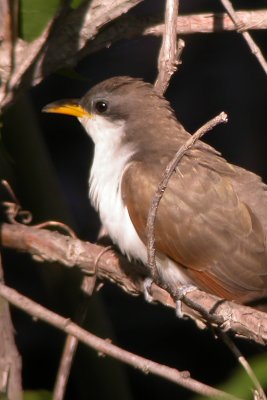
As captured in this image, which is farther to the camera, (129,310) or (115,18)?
(129,310)

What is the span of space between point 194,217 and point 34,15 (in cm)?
123

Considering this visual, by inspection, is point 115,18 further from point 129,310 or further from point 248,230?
point 129,310

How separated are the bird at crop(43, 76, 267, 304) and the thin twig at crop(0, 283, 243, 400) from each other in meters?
1.18

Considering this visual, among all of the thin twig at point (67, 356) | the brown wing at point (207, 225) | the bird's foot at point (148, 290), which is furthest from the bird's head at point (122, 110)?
the bird's foot at point (148, 290)

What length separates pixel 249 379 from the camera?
2.07 meters

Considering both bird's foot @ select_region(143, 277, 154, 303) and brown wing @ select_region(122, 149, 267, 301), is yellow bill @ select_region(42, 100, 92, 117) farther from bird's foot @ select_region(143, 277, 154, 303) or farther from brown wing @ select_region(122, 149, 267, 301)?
bird's foot @ select_region(143, 277, 154, 303)

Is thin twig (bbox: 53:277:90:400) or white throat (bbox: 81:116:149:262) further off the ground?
white throat (bbox: 81:116:149:262)

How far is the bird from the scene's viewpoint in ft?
14.4

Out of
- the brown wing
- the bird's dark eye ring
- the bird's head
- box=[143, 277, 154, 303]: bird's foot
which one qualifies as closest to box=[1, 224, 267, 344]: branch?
box=[143, 277, 154, 303]: bird's foot

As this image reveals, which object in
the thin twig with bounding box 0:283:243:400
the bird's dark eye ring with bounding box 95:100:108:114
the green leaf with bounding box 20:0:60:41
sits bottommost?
the thin twig with bounding box 0:283:243:400

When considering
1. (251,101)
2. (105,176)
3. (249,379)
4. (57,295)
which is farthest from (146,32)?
(251,101)

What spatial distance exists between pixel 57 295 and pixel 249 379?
292 centimetres

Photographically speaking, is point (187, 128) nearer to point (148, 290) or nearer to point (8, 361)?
point (148, 290)

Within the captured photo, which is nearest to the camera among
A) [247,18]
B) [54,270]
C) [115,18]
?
[115,18]
